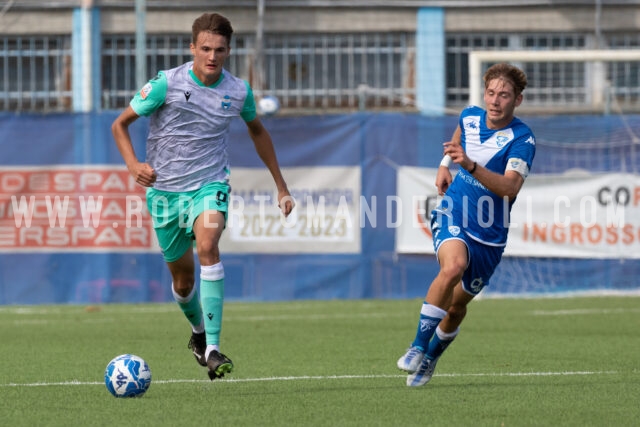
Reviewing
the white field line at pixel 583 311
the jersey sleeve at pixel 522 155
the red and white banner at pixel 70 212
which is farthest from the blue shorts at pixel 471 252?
the red and white banner at pixel 70 212

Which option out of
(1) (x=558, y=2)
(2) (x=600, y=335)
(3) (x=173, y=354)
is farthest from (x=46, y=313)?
(1) (x=558, y=2)

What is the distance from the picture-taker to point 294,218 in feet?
52.6

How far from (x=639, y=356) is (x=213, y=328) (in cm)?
344

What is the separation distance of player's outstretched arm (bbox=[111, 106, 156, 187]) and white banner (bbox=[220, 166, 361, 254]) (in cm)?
784

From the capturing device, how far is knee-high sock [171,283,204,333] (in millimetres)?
8547

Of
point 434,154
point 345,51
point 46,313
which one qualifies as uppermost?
→ point 345,51

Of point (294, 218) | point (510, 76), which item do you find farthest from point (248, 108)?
point (294, 218)

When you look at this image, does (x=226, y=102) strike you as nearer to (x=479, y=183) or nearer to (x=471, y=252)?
(x=479, y=183)

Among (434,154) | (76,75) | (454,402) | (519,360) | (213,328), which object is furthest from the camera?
(76,75)

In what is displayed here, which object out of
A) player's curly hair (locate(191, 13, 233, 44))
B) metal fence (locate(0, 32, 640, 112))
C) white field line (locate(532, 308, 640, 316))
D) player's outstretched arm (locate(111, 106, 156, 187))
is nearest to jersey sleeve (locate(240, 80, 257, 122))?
player's curly hair (locate(191, 13, 233, 44))

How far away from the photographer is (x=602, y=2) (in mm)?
24109

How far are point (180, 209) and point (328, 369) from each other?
4.97ft

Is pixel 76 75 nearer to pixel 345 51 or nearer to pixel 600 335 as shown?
pixel 345 51

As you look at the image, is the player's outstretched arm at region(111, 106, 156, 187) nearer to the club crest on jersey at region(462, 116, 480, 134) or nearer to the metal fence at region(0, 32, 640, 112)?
the club crest on jersey at region(462, 116, 480, 134)
